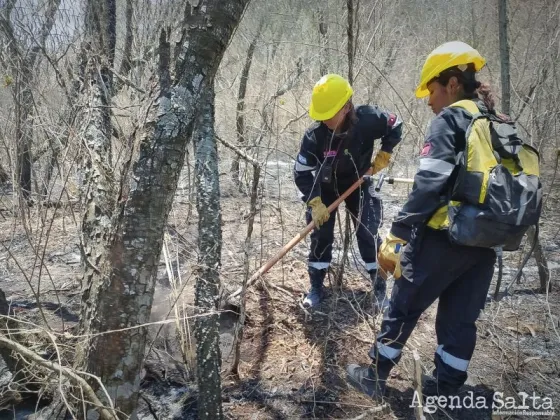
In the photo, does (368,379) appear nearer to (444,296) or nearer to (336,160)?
(444,296)

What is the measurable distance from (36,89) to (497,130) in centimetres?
406

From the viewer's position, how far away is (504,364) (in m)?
2.77

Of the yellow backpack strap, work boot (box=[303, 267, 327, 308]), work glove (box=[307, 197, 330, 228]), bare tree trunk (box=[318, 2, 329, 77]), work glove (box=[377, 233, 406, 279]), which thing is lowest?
work boot (box=[303, 267, 327, 308])

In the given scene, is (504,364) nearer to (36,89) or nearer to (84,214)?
(84,214)

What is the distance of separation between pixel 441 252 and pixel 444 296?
14.4 inches

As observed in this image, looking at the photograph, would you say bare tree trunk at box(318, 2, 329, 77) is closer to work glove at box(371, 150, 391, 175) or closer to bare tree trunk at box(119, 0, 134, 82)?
bare tree trunk at box(119, 0, 134, 82)

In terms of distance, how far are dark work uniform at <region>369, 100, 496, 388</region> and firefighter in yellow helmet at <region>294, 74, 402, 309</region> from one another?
2.45ft

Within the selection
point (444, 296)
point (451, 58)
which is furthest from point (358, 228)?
point (451, 58)

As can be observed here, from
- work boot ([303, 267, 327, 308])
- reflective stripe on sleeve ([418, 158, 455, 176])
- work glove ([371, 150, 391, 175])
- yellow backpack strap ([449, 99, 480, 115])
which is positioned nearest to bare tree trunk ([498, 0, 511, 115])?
work glove ([371, 150, 391, 175])

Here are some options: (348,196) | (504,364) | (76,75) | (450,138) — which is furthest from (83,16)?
(504,364)

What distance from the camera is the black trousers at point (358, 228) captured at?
334 centimetres

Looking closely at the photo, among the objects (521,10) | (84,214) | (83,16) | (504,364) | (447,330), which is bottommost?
(504,364)

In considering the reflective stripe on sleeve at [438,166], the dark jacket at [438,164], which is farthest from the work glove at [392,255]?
the reflective stripe on sleeve at [438,166]

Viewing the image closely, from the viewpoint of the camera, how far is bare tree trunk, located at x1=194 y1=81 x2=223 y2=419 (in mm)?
2082
